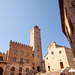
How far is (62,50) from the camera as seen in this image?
26.4 metres

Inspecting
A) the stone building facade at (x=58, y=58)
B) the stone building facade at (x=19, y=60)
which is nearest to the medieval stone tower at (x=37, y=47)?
the stone building facade at (x=19, y=60)

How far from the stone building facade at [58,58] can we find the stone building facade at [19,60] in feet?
17.4

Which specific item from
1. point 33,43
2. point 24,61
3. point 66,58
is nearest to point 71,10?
point 66,58

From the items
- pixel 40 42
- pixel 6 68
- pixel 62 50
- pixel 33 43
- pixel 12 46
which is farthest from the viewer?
pixel 40 42

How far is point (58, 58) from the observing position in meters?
26.9

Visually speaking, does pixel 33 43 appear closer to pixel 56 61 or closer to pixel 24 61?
pixel 24 61

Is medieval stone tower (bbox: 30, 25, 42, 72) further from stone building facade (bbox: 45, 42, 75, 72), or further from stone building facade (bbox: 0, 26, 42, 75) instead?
stone building facade (bbox: 45, 42, 75, 72)

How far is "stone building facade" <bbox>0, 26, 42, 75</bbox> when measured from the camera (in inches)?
968

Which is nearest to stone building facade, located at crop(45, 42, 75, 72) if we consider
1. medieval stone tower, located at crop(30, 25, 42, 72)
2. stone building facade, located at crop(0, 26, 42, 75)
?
medieval stone tower, located at crop(30, 25, 42, 72)

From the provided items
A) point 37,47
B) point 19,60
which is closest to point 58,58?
point 37,47

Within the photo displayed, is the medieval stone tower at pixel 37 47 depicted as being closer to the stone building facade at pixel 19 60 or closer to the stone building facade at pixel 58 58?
the stone building facade at pixel 19 60

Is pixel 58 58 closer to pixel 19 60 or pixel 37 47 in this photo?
pixel 37 47

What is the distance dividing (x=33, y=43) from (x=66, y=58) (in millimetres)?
16259

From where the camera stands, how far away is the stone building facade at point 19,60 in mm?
24578
